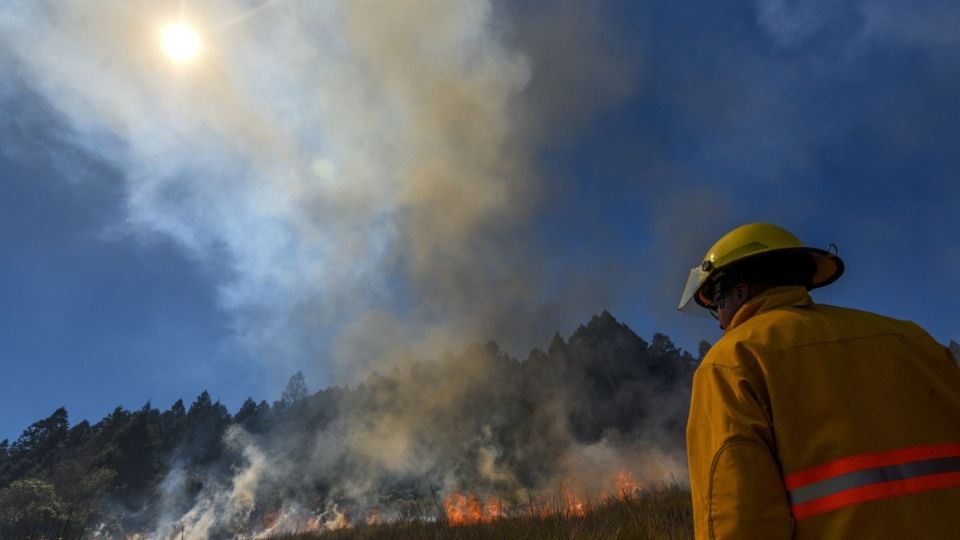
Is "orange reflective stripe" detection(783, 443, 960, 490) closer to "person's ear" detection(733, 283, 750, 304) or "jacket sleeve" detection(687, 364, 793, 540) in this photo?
"jacket sleeve" detection(687, 364, 793, 540)

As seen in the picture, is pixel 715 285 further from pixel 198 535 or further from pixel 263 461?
pixel 263 461

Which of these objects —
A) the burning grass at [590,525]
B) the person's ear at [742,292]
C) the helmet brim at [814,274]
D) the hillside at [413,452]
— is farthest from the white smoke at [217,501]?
the person's ear at [742,292]

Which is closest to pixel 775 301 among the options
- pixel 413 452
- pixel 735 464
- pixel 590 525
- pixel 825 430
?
pixel 825 430

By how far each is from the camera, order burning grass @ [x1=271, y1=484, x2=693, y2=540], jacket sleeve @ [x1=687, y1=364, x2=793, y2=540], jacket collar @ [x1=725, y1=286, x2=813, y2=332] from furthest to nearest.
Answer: burning grass @ [x1=271, y1=484, x2=693, y2=540], jacket collar @ [x1=725, y1=286, x2=813, y2=332], jacket sleeve @ [x1=687, y1=364, x2=793, y2=540]

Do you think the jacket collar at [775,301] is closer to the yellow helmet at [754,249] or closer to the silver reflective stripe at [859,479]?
the yellow helmet at [754,249]

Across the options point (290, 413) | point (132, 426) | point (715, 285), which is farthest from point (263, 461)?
point (715, 285)

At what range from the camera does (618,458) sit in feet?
127

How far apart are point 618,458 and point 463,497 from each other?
1292 cm

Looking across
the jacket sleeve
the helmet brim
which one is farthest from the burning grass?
the jacket sleeve

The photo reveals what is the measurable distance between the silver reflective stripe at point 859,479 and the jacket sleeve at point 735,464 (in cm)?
6

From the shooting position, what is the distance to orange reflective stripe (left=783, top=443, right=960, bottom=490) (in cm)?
160

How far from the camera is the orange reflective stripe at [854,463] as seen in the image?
1599mm

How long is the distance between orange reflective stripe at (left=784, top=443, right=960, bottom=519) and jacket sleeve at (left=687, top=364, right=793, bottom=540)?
6 cm

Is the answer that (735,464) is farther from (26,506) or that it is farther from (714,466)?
(26,506)
